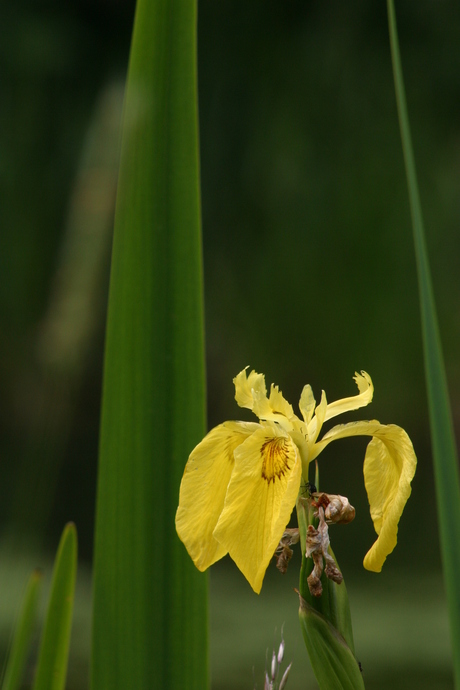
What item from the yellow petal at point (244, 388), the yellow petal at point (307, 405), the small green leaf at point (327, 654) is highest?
the yellow petal at point (244, 388)

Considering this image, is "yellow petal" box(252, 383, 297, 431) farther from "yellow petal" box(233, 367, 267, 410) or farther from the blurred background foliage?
the blurred background foliage

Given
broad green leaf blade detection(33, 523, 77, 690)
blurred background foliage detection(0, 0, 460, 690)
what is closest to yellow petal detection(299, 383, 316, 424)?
broad green leaf blade detection(33, 523, 77, 690)

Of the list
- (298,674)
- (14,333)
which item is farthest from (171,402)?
(14,333)

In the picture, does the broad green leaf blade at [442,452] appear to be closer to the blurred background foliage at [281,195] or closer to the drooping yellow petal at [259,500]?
the drooping yellow petal at [259,500]

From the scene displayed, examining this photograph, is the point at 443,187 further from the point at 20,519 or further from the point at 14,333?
the point at 20,519

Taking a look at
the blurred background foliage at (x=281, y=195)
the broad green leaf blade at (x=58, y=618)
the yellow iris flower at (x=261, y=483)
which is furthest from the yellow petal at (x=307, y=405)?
the blurred background foliage at (x=281, y=195)

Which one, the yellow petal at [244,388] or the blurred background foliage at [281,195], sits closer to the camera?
the yellow petal at [244,388]
